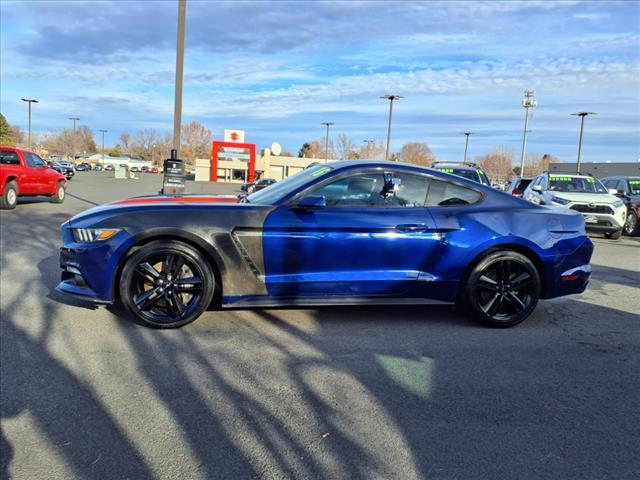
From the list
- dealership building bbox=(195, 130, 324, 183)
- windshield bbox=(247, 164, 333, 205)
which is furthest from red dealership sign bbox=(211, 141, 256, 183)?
windshield bbox=(247, 164, 333, 205)

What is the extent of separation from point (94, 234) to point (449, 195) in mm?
3162

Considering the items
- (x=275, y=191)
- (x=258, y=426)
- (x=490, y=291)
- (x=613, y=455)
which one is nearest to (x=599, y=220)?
(x=490, y=291)

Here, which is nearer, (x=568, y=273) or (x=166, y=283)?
(x=166, y=283)

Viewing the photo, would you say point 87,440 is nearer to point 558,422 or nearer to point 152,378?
point 152,378

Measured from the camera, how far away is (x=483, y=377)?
3.67 metres

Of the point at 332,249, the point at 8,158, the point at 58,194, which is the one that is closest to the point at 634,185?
the point at 332,249

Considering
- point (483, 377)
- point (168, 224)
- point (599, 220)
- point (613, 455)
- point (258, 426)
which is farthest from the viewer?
point (599, 220)

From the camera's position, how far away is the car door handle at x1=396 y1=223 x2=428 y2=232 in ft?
14.9

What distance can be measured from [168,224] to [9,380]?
5.28ft

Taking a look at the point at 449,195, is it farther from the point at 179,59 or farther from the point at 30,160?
the point at 30,160

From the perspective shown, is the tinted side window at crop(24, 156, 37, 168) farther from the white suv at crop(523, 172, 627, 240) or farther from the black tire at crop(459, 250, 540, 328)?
the black tire at crop(459, 250, 540, 328)

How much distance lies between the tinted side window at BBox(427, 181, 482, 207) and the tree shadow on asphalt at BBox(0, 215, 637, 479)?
114cm

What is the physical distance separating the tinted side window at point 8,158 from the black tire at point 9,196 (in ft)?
2.27

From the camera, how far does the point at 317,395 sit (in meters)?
3.32
